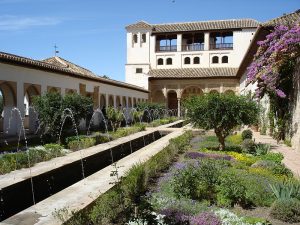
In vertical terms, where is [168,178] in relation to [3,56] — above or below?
below

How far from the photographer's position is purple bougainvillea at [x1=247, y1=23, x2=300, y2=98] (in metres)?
13.8

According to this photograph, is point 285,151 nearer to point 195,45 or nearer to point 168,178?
point 168,178

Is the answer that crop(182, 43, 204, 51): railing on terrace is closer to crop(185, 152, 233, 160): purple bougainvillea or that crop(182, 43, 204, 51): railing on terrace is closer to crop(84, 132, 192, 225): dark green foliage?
crop(185, 152, 233, 160): purple bougainvillea

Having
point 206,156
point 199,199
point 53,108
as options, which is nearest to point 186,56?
point 53,108

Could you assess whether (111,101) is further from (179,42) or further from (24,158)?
(24,158)

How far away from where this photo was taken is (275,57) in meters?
15.2

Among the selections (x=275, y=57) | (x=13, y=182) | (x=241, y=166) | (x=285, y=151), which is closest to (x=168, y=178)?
(x=241, y=166)

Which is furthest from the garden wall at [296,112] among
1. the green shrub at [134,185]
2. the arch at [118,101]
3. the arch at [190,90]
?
the arch at [190,90]

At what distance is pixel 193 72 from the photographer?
44.2 meters

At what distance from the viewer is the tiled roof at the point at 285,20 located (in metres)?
15.4

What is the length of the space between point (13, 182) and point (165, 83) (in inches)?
1475

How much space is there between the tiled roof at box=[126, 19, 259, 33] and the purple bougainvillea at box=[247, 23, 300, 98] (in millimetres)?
26136

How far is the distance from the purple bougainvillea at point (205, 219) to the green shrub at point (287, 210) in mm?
1045

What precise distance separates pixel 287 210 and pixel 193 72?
128 feet
